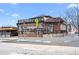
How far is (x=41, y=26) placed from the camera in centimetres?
528

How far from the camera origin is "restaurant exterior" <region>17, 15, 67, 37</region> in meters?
5.26

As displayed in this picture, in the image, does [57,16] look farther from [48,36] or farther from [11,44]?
[11,44]

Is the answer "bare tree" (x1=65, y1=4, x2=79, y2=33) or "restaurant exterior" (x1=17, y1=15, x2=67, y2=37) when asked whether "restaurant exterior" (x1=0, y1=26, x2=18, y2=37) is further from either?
"bare tree" (x1=65, y1=4, x2=79, y2=33)

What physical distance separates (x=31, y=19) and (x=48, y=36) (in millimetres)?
420

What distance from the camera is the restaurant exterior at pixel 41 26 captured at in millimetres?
5262

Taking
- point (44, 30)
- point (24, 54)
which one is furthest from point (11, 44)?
point (44, 30)

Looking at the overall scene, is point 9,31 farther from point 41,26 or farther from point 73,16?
point 73,16

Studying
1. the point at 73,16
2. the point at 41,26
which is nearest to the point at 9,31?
the point at 41,26

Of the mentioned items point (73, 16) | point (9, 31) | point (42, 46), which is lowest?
point (42, 46)

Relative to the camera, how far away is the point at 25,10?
206 inches

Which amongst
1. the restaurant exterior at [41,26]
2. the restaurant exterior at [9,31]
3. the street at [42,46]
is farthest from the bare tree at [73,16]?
the restaurant exterior at [9,31]

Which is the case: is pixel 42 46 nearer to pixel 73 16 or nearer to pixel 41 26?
pixel 41 26

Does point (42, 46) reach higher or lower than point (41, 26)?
lower

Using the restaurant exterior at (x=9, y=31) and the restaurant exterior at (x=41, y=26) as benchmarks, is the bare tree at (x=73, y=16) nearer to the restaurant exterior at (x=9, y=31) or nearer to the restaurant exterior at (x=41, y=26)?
the restaurant exterior at (x=41, y=26)
